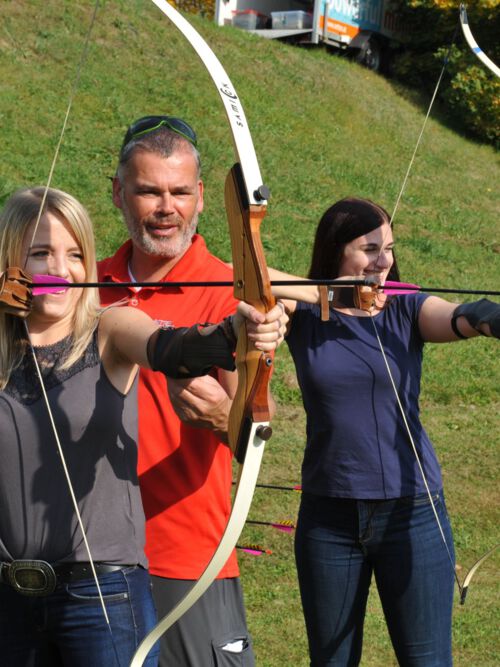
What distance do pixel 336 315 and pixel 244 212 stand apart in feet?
2.48

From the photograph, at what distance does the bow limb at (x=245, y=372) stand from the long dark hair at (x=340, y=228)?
0.74m

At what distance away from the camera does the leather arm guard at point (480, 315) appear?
7.44 feet

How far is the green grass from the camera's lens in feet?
20.2

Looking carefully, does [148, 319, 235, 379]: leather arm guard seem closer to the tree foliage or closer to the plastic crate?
the tree foliage

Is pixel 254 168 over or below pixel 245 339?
over

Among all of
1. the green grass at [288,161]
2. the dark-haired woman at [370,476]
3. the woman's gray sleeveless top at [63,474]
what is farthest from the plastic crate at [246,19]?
the woman's gray sleeveless top at [63,474]

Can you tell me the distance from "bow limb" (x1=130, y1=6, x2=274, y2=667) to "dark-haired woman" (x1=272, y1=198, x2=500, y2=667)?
61 cm

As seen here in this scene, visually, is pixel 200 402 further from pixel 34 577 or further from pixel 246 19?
pixel 246 19

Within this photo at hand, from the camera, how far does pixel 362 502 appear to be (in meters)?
2.56

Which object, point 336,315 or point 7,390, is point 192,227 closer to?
point 336,315

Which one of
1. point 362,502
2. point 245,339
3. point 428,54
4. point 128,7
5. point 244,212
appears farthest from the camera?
point 428,54

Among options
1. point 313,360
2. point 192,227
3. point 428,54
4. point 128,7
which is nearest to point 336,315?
point 313,360

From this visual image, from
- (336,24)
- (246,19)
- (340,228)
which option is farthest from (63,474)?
(246,19)

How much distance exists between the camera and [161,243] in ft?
8.31
